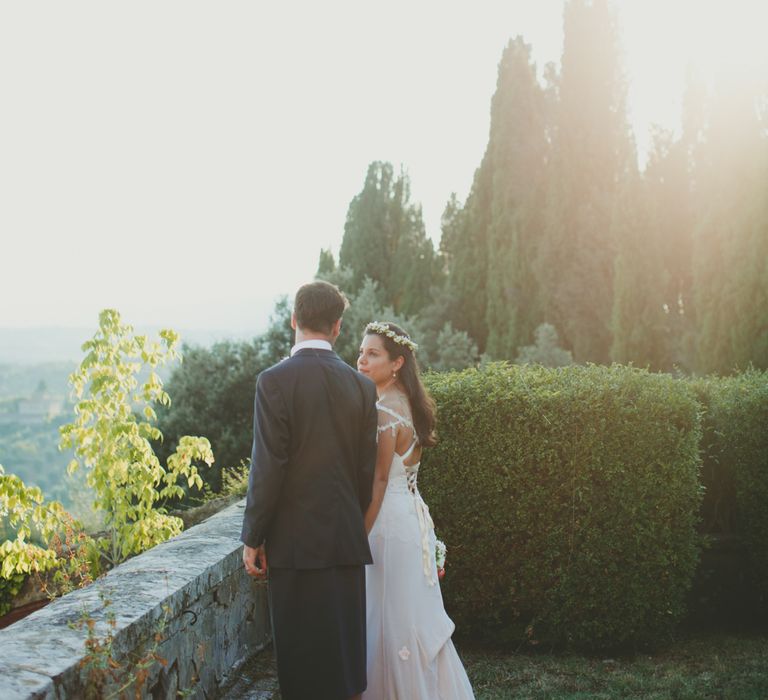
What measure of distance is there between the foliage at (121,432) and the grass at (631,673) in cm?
264

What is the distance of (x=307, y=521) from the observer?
3.15m

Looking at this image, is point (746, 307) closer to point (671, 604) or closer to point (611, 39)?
point (611, 39)

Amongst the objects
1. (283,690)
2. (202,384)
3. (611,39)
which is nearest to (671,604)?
(283,690)

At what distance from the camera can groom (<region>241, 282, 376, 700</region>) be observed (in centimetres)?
312

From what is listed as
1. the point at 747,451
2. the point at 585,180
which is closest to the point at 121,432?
the point at 747,451

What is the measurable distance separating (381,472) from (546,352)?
17334mm

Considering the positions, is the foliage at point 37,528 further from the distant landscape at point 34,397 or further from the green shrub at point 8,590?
the distant landscape at point 34,397

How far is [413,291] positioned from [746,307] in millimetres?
12238

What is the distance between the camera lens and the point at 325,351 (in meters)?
3.30

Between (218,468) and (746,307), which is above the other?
(746,307)

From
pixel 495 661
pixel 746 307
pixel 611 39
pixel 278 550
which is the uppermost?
pixel 611 39

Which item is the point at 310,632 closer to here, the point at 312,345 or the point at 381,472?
the point at 381,472

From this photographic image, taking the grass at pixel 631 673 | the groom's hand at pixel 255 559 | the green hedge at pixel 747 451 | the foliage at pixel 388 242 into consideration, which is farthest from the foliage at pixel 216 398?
the groom's hand at pixel 255 559

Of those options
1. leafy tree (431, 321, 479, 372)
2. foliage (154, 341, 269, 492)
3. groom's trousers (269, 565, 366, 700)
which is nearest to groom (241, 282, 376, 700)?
groom's trousers (269, 565, 366, 700)
